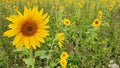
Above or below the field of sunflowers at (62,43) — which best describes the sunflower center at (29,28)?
above

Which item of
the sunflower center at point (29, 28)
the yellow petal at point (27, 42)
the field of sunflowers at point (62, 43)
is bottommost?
the field of sunflowers at point (62, 43)

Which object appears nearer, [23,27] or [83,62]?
[23,27]

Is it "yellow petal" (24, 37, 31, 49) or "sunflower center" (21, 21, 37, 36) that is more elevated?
"sunflower center" (21, 21, 37, 36)

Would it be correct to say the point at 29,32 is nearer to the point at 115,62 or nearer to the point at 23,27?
the point at 23,27

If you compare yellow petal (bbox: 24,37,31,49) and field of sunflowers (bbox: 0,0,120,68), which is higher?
yellow petal (bbox: 24,37,31,49)

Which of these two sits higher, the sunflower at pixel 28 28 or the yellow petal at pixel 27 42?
the sunflower at pixel 28 28

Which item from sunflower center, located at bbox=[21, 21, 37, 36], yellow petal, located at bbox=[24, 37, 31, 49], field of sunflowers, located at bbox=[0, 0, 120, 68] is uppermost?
sunflower center, located at bbox=[21, 21, 37, 36]

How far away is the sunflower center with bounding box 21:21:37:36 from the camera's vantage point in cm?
172

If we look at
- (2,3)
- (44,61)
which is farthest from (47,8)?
(44,61)

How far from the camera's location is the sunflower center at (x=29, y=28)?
1721 mm

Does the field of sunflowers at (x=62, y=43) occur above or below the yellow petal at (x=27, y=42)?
below

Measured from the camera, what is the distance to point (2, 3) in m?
5.82

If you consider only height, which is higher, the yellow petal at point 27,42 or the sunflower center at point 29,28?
the sunflower center at point 29,28

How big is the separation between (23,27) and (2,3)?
166 inches
